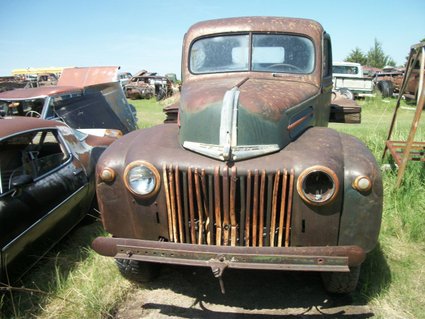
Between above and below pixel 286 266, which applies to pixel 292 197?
above

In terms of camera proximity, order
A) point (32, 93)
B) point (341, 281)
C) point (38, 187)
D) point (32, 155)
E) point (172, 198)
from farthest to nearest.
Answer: point (32, 93), point (32, 155), point (38, 187), point (341, 281), point (172, 198)

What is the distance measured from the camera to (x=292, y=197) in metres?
2.59

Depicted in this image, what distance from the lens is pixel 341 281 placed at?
2.98 m

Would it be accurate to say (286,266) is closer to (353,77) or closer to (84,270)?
(84,270)

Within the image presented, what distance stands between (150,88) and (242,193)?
20925 mm

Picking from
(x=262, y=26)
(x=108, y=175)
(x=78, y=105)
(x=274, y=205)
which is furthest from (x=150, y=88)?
(x=274, y=205)

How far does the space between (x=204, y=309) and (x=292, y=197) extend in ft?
3.90

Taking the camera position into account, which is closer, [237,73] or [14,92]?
[237,73]

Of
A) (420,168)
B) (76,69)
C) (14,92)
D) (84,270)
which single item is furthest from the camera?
(76,69)

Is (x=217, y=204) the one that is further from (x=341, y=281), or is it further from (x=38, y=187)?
(x=38, y=187)

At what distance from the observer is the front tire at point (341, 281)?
294cm

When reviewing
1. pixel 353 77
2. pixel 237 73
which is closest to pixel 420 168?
pixel 237 73

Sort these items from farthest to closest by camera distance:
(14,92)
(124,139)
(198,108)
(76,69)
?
1. (76,69)
2. (14,92)
3. (124,139)
4. (198,108)

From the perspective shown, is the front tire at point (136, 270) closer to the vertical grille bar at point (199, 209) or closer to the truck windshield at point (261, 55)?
the vertical grille bar at point (199, 209)
